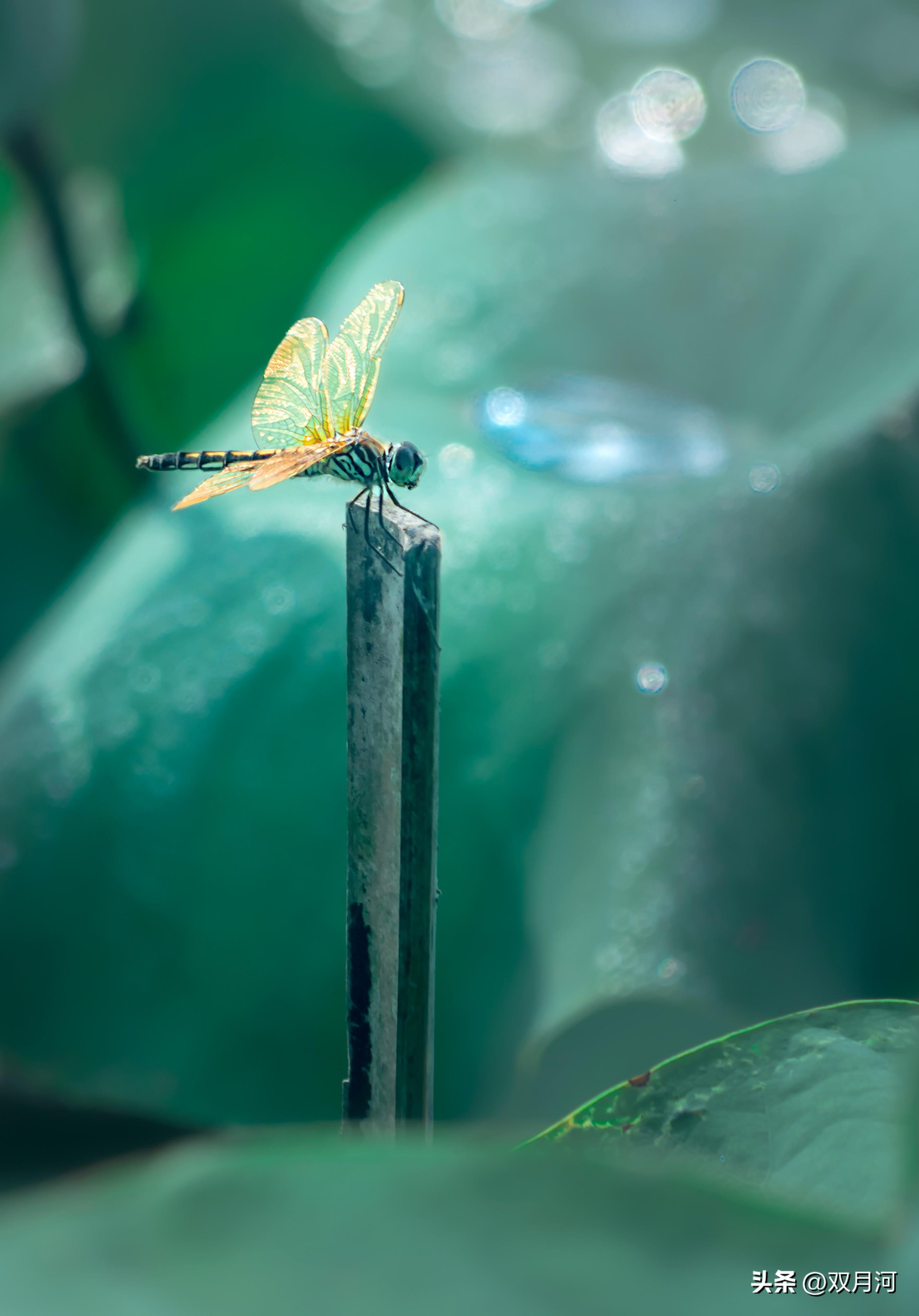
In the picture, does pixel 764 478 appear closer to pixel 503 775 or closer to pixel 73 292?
pixel 503 775

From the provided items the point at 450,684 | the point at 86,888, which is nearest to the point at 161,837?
the point at 86,888

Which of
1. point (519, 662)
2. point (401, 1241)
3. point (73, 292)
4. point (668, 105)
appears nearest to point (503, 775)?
point (519, 662)

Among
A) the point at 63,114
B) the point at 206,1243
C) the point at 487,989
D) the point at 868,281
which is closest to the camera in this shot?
the point at 206,1243

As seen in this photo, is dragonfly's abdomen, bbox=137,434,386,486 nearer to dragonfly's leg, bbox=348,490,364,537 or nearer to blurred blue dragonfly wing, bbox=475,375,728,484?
dragonfly's leg, bbox=348,490,364,537

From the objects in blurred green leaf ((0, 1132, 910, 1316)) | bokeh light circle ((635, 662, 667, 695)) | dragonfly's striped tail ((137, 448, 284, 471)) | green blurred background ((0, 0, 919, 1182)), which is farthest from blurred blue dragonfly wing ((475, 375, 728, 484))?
blurred green leaf ((0, 1132, 910, 1316))

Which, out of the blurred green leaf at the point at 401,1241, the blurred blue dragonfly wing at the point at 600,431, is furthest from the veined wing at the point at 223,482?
the blurred blue dragonfly wing at the point at 600,431

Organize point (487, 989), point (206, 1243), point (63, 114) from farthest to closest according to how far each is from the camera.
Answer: point (63, 114)
point (487, 989)
point (206, 1243)

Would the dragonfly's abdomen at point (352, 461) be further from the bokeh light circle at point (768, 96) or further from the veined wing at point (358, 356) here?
the bokeh light circle at point (768, 96)

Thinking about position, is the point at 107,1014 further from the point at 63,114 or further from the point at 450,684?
the point at 63,114
